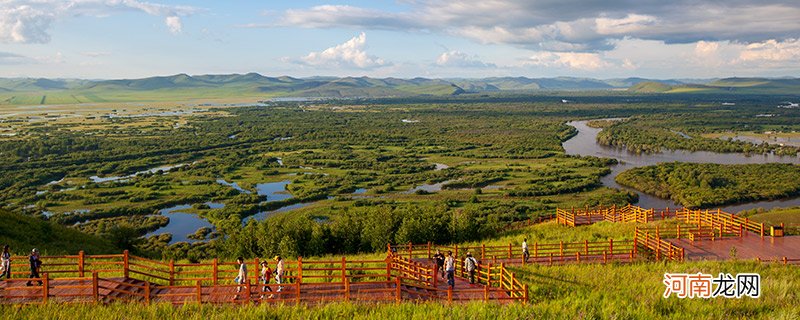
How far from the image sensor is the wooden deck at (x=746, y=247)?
936 inches

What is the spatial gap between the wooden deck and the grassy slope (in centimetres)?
3388

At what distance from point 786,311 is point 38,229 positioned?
39649 millimetres

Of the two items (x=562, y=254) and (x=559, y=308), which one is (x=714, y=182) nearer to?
(x=562, y=254)

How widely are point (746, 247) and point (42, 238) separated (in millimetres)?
40270

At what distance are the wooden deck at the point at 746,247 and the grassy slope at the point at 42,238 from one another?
33.9m

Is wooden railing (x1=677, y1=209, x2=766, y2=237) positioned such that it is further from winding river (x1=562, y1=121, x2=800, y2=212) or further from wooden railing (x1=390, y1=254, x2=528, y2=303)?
winding river (x1=562, y1=121, x2=800, y2=212)

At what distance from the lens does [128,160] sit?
116 m

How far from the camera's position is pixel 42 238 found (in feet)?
108

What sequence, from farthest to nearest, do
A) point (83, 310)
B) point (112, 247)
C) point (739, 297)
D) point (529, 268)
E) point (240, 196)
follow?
point (240, 196), point (112, 247), point (529, 268), point (739, 297), point (83, 310)

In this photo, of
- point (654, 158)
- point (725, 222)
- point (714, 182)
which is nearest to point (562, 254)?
point (725, 222)

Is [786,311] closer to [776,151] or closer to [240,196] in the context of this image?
[240,196]

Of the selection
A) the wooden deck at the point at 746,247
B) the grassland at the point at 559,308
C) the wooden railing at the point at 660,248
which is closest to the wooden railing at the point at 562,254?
the wooden railing at the point at 660,248

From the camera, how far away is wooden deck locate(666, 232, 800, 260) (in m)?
23.8

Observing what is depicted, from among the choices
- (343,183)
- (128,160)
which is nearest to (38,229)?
(343,183)
